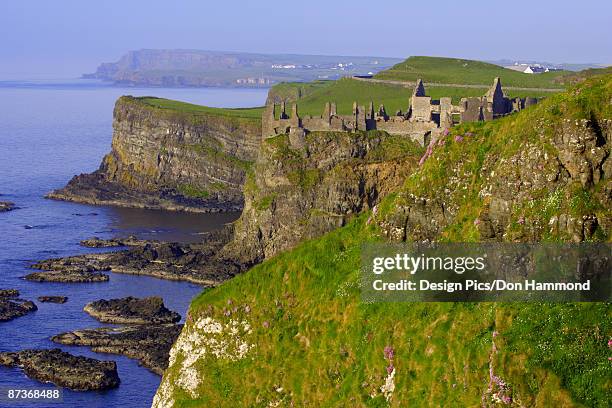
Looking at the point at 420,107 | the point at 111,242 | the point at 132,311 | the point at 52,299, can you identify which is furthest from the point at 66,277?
the point at 420,107

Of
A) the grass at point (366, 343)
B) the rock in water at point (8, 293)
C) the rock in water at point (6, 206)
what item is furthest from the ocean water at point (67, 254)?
the grass at point (366, 343)

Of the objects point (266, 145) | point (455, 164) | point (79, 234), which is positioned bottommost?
point (79, 234)

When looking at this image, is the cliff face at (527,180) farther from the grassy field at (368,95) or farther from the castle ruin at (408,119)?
the grassy field at (368,95)

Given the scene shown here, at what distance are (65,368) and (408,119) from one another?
4343 cm

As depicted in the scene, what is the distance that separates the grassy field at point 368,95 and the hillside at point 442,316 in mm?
82519

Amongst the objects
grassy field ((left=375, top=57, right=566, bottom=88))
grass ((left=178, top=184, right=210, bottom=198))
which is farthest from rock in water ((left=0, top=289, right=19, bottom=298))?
grassy field ((left=375, top=57, right=566, bottom=88))

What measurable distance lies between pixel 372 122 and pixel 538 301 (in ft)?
252

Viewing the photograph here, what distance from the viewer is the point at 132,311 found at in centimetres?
9788

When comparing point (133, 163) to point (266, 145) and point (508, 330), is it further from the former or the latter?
point (508, 330)

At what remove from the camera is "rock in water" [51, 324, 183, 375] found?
84.0 meters

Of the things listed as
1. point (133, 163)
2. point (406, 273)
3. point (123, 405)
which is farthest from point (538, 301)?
point (133, 163)

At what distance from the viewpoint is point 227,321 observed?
1957 inches

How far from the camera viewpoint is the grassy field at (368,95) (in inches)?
5630

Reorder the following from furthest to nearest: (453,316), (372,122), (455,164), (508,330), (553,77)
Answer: (553,77) < (372,122) < (455,164) < (453,316) < (508,330)
